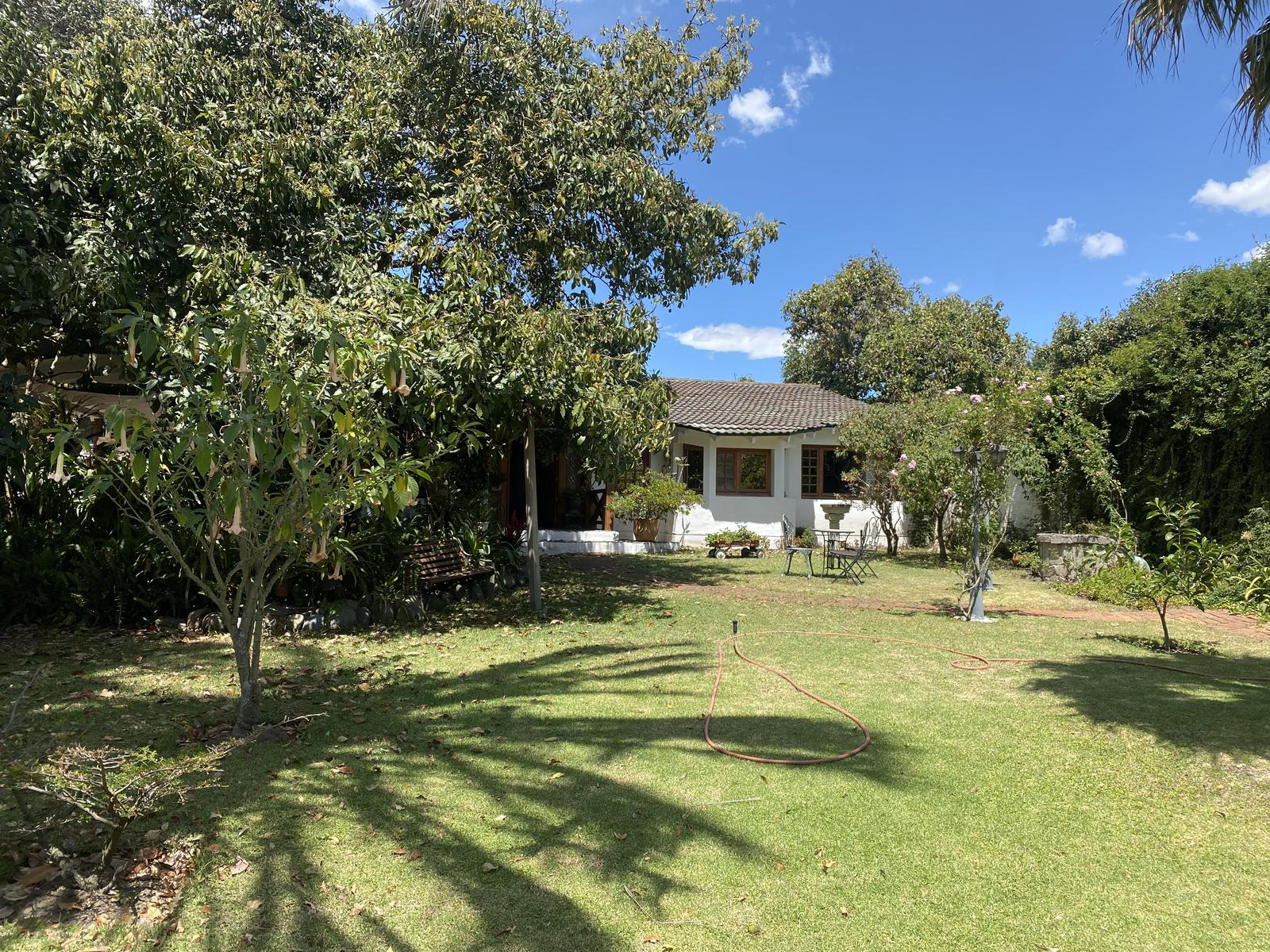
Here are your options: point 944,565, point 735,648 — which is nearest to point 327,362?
point 735,648

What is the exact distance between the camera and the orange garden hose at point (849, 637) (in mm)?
4629

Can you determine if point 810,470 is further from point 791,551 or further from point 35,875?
point 35,875

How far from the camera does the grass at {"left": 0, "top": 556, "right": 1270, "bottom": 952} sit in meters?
2.92

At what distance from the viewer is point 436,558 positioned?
33.0 feet

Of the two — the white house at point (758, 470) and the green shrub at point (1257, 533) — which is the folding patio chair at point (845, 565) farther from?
the green shrub at point (1257, 533)

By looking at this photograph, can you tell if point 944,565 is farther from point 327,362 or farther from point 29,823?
point 29,823

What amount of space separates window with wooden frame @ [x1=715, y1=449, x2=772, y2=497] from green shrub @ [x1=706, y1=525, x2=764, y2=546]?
174 cm

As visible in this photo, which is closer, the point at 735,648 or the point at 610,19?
the point at 735,648

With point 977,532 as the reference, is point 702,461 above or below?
above

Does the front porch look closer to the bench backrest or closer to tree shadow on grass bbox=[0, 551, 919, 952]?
the bench backrest

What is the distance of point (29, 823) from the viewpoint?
344cm

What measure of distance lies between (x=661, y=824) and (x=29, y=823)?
3.03m

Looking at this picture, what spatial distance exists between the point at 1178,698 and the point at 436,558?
27.3ft

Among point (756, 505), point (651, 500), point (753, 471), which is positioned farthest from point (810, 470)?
point (651, 500)
